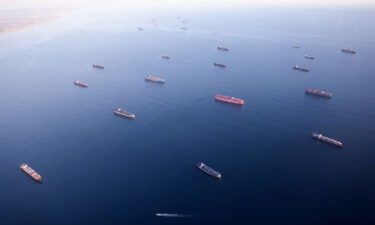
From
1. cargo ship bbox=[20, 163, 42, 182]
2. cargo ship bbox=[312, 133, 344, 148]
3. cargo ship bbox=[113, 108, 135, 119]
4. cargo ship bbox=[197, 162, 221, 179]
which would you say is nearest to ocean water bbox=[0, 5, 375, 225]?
cargo ship bbox=[197, 162, 221, 179]

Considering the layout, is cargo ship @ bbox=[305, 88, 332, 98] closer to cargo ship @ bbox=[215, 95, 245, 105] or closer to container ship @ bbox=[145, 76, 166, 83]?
cargo ship @ bbox=[215, 95, 245, 105]

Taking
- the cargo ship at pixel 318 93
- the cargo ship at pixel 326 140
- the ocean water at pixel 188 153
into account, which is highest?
the cargo ship at pixel 318 93

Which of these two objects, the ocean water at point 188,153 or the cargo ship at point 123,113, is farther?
the cargo ship at point 123,113

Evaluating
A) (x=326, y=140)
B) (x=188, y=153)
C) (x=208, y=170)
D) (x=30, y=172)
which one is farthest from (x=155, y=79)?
(x=326, y=140)

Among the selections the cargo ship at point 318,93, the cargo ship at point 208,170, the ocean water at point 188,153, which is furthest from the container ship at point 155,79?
the cargo ship at point 318,93

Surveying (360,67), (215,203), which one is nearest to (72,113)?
(215,203)

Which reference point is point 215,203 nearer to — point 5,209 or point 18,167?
point 5,209

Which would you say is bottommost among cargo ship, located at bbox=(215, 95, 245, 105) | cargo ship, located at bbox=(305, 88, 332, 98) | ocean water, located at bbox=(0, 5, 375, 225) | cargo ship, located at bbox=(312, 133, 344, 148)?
ocean water, located at bbox=(0, 5, 375, 225)

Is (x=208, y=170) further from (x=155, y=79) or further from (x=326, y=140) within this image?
(x=155, y=79)

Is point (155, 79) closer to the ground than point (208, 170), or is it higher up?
higher up

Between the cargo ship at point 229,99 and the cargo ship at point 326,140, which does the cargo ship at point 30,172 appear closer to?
the cargo ship at point 229,99
